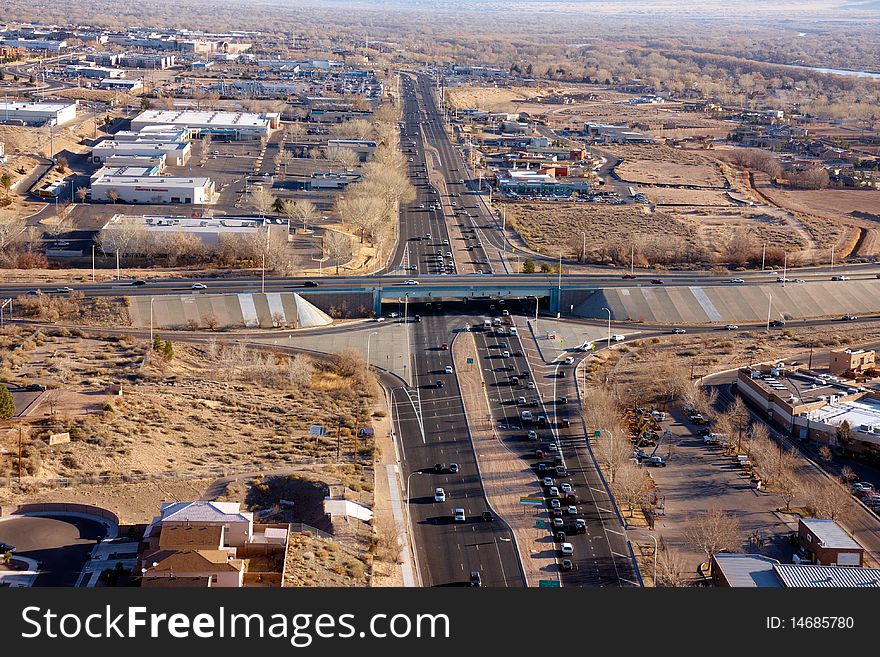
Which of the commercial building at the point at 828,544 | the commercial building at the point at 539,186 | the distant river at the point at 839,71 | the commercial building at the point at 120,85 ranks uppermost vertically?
the commercial building at the point at 828,544

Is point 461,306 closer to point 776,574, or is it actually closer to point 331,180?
point 776,574

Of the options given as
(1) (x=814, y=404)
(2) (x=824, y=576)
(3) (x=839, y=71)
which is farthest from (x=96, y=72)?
(3) (x=839, y=71)

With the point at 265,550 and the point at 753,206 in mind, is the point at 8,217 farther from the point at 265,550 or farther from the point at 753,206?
the point at 753,206

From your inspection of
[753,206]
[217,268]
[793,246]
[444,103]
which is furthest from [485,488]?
[444,103]

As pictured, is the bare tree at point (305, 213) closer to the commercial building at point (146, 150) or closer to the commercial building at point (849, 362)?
the commercial building at point (146, 150)

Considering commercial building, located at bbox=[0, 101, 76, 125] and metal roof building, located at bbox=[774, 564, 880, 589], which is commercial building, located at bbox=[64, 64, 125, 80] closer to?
commercial building, located at bbox=[0, 101, 76, 125]

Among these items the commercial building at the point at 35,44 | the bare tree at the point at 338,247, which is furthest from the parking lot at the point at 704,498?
the commercial building at the point at 35,44
